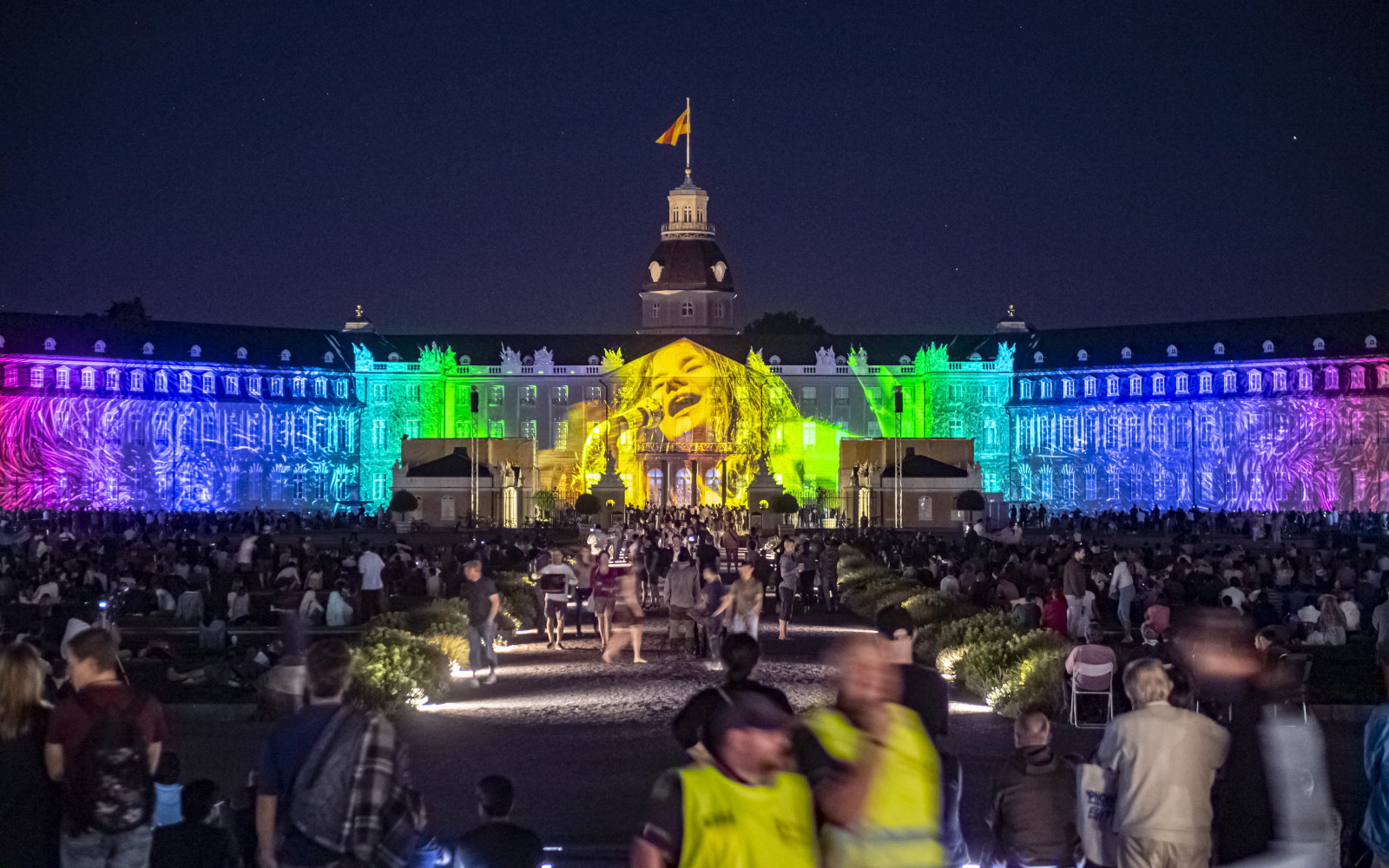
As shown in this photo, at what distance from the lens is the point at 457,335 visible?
110875 mm

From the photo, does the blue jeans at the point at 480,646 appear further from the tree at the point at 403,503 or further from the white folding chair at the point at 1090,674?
the tree at the point at 403,503

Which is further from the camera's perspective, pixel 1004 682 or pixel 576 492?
pixel 576 492

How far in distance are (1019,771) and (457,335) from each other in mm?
104179

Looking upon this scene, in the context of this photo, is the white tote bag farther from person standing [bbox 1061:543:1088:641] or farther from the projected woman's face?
the projected woman's face

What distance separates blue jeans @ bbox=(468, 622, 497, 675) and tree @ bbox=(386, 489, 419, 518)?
4926cm

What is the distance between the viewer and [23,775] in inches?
283

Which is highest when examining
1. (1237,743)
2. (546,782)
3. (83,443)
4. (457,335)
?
(457,335)

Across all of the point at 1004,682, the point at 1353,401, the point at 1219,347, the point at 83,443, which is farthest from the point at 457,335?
the point at 1004,682

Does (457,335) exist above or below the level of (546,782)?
above

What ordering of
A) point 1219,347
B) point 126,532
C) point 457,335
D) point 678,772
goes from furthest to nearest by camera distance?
point 457,335
point 1219,347
point 126,532
point 678,772

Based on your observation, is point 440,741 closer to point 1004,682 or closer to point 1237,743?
point 1004,682

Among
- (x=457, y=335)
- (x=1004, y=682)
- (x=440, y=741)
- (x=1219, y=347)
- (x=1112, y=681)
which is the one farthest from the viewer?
(x=457, y=335)

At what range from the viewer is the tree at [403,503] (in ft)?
229

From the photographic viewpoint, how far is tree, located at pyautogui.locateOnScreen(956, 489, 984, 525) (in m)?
70.1
